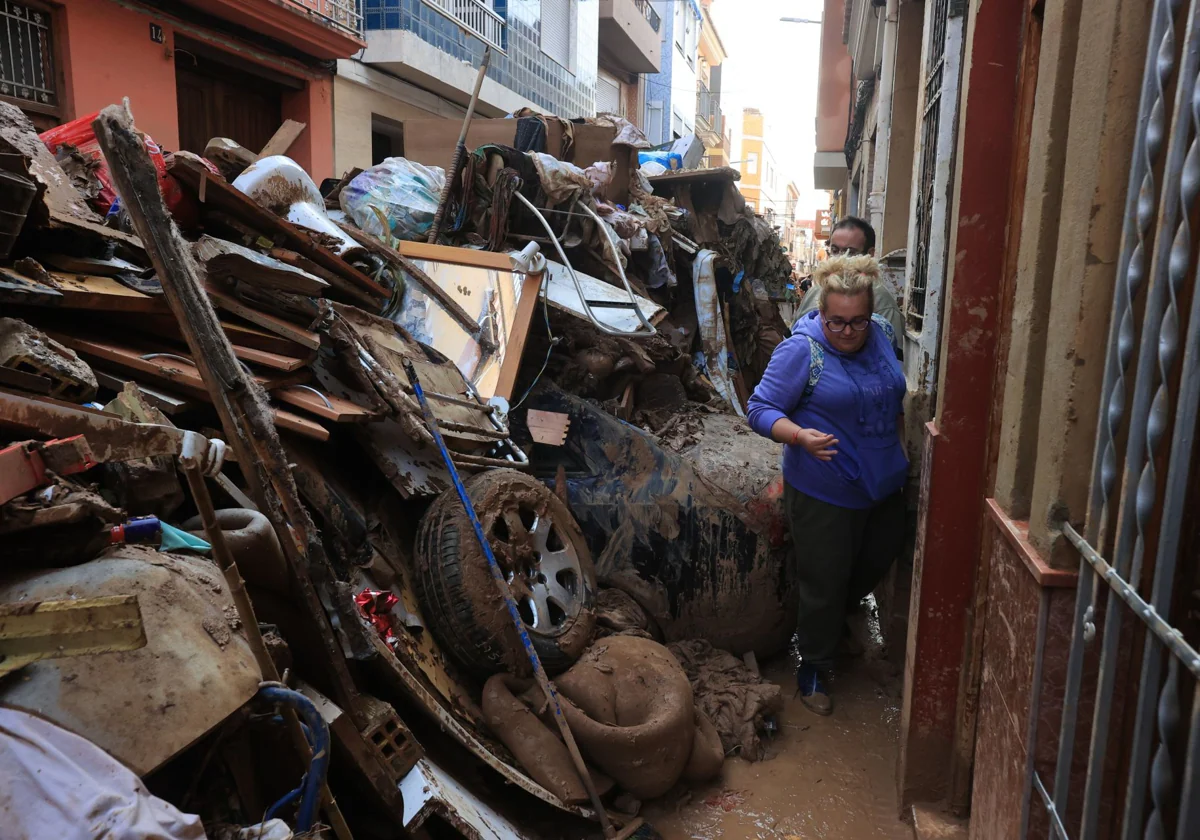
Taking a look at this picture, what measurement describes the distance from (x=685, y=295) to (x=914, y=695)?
178 inches

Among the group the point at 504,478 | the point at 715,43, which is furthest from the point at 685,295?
the point at 715,43

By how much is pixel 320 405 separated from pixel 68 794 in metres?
1.86

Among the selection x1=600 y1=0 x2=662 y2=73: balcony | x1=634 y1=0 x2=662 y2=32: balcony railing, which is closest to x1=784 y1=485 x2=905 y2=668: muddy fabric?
x1=600 y1=0 x2=662 y2=73: balcony

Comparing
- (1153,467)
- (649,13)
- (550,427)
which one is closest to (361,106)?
(550,427)

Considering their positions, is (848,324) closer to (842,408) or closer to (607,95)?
(842,408)

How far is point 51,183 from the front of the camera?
3.08m

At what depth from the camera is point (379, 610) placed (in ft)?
8.62

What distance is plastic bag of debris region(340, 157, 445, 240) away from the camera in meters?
5.47

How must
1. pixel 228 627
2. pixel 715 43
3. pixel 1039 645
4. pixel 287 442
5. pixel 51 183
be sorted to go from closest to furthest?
pixel 1039 645, pixel 228 627, pixel 287 442, pixel 51 183, pixel 715 43

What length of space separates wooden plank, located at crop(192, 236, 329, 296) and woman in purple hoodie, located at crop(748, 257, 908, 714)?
2.00 metres

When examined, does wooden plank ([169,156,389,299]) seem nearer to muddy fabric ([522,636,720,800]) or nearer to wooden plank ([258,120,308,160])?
muddy fabric ([522,636,720,800])

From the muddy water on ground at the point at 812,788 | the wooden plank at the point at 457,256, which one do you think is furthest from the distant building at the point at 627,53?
the muddy water on ground at the point at 812,788

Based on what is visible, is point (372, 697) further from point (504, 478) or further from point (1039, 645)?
point (1039, 645)

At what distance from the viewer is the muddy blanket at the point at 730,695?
10.5ft
